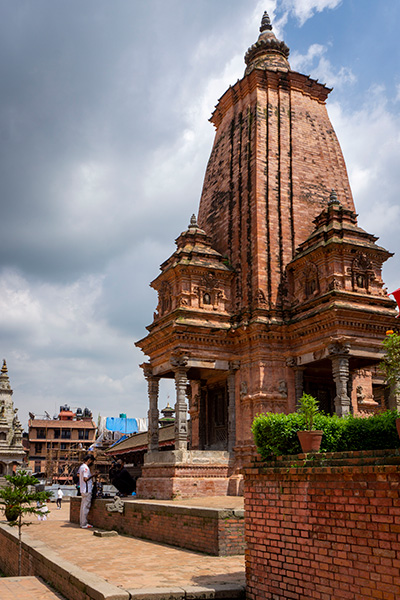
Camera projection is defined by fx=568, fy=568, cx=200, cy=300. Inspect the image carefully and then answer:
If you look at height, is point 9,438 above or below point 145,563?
above

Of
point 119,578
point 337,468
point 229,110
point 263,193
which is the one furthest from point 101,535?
point 229,110

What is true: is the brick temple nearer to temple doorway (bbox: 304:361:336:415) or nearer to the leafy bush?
temple doorway (bbox: 304:361:336:415)

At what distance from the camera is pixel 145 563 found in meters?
10.6

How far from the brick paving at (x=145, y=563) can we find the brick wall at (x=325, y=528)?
1180mm

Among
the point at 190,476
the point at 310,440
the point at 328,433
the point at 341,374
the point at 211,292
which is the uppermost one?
the point at 211,292

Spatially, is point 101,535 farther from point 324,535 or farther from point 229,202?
point 229,202

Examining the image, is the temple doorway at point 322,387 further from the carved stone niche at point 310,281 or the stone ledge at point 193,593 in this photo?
the stone ledge at point 193,593

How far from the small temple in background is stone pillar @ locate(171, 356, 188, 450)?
3926 centimetres

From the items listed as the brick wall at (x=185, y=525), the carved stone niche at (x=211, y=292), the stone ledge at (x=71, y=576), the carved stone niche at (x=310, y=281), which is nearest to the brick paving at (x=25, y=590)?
the stone ledge at (x=71, y=576)

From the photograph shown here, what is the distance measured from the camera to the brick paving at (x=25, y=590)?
9.01m

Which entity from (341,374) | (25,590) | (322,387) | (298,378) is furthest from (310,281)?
(25,590)

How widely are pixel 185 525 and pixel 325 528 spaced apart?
6270 mm

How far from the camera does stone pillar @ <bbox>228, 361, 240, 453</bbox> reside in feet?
73.6

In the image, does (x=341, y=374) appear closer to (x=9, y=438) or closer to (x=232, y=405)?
(x=232, y=405)
